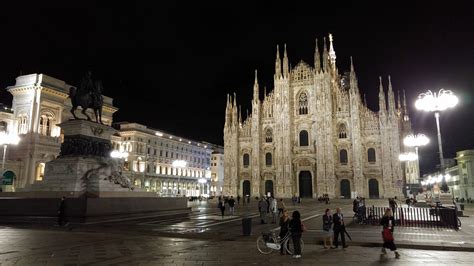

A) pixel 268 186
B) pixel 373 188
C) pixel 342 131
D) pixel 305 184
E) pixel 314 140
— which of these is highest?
pixel 342 131

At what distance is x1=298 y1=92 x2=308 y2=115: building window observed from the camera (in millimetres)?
56469

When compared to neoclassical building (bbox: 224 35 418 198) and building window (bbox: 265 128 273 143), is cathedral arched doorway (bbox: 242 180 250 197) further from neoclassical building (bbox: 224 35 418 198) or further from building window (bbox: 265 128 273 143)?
building window (bbox: 265 128 273 143)

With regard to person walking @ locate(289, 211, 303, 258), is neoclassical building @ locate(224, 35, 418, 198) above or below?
above

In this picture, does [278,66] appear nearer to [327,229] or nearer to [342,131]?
[342,131]

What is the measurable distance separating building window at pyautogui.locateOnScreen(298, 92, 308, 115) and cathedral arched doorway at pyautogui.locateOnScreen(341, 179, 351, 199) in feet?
39.8

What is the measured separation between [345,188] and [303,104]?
47.4 ft

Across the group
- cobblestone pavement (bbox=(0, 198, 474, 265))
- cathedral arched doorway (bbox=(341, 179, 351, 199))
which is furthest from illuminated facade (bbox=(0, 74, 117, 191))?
cathedral arched doorway (bbox=(341, 179, 351, 199))

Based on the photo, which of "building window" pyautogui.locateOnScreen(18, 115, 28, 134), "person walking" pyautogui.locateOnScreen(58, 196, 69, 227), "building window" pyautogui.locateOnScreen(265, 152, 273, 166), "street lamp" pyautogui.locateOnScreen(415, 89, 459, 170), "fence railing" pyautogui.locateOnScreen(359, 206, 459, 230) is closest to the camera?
"person walking" pyautogui.locateOnScreen(58, 196, 69, 227)

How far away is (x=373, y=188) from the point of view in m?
51.4

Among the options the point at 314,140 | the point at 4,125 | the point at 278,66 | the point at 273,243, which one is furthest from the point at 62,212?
the point at 278,66

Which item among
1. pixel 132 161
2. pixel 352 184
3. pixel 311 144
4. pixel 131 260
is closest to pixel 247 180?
pixel 311 144

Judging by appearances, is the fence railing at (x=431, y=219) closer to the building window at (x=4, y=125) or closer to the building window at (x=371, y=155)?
the building window at (x=371, y=155)

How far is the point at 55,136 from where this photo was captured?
49.1m

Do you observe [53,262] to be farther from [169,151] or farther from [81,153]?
[169,151]
